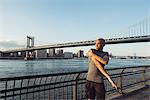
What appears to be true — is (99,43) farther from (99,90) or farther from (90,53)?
(99,90)

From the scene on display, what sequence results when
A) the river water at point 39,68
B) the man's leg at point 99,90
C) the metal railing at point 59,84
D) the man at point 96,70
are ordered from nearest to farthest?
the man at point 96,70 → the man's leg at point 99,90 → the metal railing at point 59,84 → the river water at point 39,68

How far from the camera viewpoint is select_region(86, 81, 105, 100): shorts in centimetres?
389

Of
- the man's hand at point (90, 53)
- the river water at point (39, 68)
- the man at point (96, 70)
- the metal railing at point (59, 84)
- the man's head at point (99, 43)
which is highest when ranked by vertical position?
the man's head at point (99, 43)

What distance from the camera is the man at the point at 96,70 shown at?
3.77 metres

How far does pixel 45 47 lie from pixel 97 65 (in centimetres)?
4708

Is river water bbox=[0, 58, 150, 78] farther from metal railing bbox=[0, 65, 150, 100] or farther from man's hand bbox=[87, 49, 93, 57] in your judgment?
man's hand bbox=[87, 49, 93, 57]

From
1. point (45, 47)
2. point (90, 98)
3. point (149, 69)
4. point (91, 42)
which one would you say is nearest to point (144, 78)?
point (149, 69)

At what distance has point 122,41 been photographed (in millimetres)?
39156

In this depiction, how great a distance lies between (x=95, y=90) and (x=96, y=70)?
1.10ft

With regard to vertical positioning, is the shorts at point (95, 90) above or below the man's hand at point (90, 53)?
below

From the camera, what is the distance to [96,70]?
3846mm

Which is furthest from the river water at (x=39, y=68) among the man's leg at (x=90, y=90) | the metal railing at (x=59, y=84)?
the man's leg at (x=90, y=90)

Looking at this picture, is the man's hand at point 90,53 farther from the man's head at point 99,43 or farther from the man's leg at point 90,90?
the man's leg at point 90,90

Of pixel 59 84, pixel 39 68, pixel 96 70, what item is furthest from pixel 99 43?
pixel 39 68
